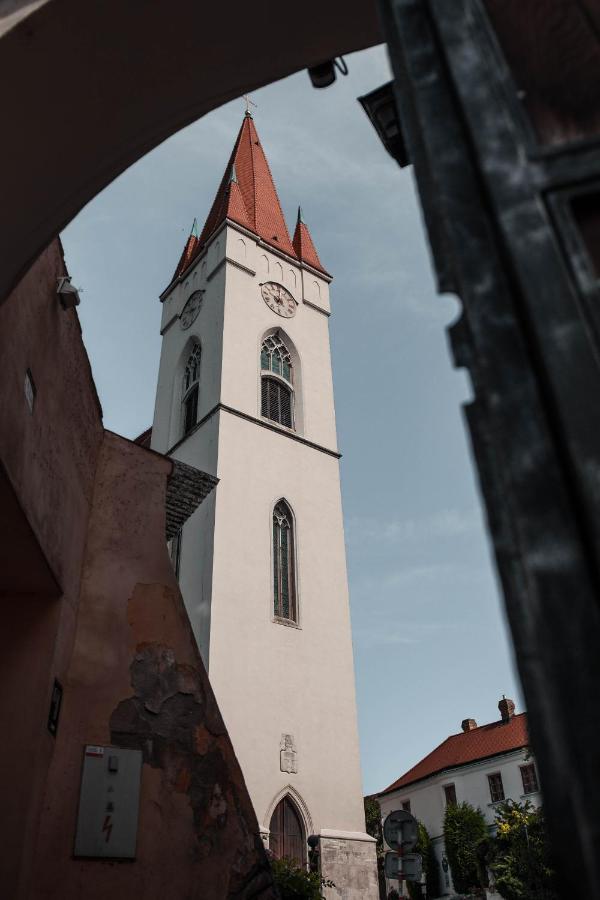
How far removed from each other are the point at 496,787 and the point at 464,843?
9.04ft

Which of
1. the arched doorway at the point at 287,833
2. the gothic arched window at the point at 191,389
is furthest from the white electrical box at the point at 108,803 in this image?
the gothic arched window at the point at 191,389

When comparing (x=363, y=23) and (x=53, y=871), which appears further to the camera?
(x=53, y=871)

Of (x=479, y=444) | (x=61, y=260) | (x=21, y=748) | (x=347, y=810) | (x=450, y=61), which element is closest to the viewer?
(x=479, y=444)

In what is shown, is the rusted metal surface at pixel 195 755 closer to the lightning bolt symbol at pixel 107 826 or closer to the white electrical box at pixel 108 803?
the white electrical box at pixel 108 803

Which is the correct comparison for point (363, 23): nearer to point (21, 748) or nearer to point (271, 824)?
point (21, 748)

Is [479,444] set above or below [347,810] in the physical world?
below

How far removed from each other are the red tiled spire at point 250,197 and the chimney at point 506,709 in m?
24.5

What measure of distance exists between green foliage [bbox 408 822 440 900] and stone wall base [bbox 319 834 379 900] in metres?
19.1

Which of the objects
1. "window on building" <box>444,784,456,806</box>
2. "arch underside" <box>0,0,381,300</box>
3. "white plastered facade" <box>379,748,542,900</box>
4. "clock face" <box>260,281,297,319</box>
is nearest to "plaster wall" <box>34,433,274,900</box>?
"arch underside" <box>0,0,381,300</box>

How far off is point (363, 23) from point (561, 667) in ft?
10.8

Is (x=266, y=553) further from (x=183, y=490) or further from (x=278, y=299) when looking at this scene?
(x=183, y=490)

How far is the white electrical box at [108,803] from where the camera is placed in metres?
5.37

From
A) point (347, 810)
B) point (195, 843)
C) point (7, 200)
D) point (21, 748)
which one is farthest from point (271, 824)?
point (7, 200)

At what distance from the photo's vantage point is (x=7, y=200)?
3.28 m
